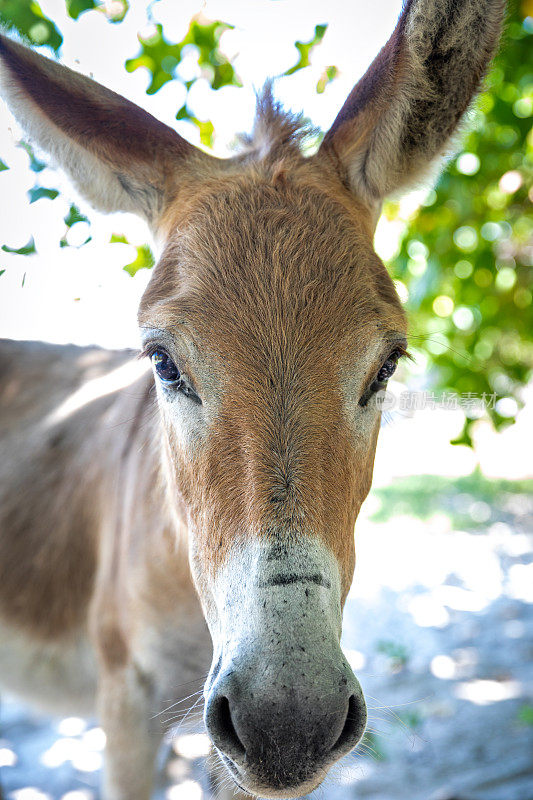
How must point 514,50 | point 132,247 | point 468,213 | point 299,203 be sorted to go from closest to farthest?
point 299,203, point 132,247, point 514,50, point 468,213

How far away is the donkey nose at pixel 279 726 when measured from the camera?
1344 mm

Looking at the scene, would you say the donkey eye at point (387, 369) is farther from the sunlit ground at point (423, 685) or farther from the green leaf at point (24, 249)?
the green leaf at point (24, 249)

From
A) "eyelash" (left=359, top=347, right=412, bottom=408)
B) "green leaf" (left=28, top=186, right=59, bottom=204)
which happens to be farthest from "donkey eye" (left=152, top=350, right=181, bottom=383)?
"green leaf" (left=28, top=186, right=59, bottom=204)

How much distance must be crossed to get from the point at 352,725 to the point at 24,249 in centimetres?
191

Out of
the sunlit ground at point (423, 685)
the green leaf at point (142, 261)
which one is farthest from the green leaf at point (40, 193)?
the sunlit ground at point (423, 685)

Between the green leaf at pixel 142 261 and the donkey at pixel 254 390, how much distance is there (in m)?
0.25

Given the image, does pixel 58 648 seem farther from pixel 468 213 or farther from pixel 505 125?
pixel 505 125

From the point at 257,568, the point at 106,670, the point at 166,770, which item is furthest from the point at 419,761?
the point at 257,568

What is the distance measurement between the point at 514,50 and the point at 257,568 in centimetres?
308

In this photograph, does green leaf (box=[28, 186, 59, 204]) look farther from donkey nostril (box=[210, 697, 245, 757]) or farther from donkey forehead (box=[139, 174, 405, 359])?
donkey nostril (box=[210, 697, 245, 757])

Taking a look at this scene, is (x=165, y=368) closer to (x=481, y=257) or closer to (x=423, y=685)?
(x=481, y=257)

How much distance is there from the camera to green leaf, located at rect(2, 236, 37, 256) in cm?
228

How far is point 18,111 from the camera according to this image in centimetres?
211

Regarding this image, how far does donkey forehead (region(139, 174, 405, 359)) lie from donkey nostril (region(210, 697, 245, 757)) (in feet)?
2.97
